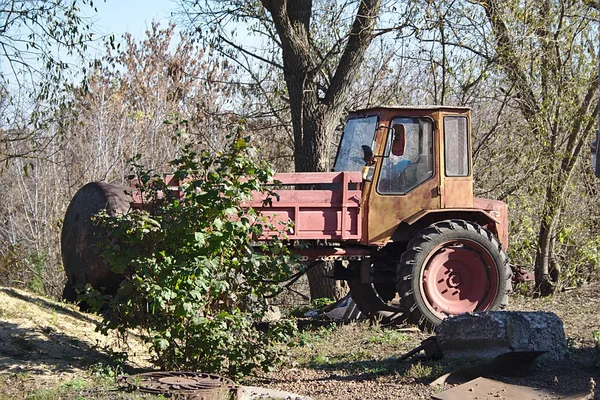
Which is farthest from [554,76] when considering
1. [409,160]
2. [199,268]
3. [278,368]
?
[199,268]

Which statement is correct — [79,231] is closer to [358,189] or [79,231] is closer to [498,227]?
[358,189]

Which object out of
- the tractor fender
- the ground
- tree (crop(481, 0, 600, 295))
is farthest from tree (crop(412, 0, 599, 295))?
the ground

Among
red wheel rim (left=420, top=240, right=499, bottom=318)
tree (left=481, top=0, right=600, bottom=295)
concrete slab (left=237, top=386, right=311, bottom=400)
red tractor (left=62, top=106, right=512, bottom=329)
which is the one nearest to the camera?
concrete slab (left=237, top=386, right=311, bottom=400)

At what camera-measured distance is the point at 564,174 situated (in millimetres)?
13258

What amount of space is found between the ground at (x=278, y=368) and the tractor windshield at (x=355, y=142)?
225cm

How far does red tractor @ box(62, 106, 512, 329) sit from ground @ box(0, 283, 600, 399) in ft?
2.90

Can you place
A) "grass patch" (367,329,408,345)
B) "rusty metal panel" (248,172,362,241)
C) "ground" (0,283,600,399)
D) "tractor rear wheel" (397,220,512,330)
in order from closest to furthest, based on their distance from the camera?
1. "ground" (0,283,600,399)
2. "grass patch" (367,329,408,345)
3. "rusty metal panel" (248,172,362,241)
4. "tractor rear wheel" (397,220,512,330)

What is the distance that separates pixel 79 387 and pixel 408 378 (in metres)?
2.74

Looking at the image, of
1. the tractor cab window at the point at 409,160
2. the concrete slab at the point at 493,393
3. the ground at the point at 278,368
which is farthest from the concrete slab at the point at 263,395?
the tractor cab window at the point at 409,160

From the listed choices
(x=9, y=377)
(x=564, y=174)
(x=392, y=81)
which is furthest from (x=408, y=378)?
(x=392, y=81)

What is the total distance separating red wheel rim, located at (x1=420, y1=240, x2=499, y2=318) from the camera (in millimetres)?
9875

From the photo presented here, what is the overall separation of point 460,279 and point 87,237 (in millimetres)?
4656

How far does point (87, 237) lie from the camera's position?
371 inches

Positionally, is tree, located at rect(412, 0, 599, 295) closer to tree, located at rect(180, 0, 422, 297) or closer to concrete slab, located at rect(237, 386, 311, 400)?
tree, located at rect(180, 0, 422, 297)
